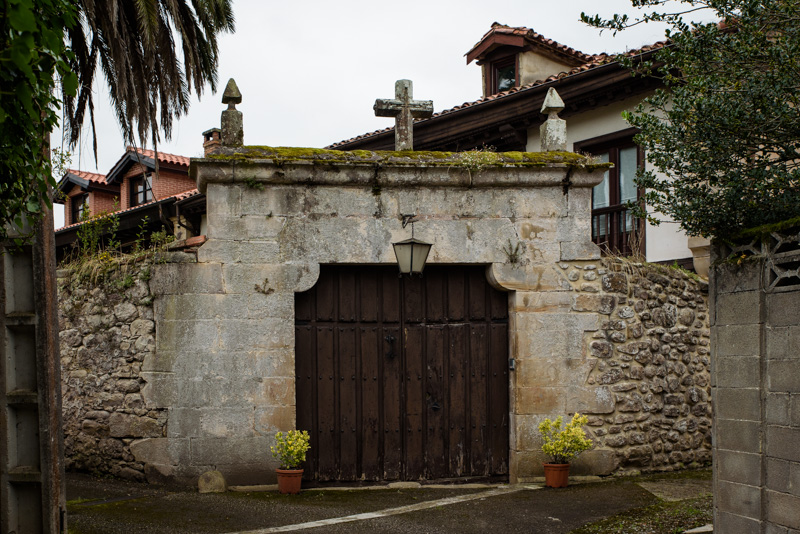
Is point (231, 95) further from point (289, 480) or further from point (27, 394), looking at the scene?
point (27, 394)

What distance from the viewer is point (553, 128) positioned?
870 cm

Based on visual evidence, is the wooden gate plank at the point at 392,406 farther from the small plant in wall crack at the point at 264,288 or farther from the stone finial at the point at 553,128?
the stone finial at the point at 553,128

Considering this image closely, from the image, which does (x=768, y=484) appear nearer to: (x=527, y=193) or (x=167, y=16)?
(x=527, y=193)

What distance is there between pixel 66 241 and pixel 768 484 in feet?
58.8

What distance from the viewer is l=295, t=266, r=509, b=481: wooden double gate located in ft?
26.5

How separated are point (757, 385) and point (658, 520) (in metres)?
1.71

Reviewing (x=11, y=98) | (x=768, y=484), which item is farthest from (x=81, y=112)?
(x=768, y=484)

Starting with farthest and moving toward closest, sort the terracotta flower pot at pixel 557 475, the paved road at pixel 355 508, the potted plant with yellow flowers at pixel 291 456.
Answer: the terracotta flower pot at pixel 557 475 < the potted plant with yellow flowers at pixel 291 456 < the paved road at pixel 355 508

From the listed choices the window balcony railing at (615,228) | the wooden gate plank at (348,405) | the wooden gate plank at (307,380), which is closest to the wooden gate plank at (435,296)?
the wooden gate plank at (348,405)

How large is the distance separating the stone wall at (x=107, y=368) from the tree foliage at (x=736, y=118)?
16.4ft

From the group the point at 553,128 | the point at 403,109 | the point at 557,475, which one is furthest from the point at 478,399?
the point at 403,109

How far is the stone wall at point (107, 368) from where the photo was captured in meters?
7.83

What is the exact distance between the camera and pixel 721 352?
5441 mm

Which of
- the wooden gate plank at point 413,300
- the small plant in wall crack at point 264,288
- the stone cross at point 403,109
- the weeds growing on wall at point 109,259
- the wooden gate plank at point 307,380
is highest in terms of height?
the stone cross at point 403,109
